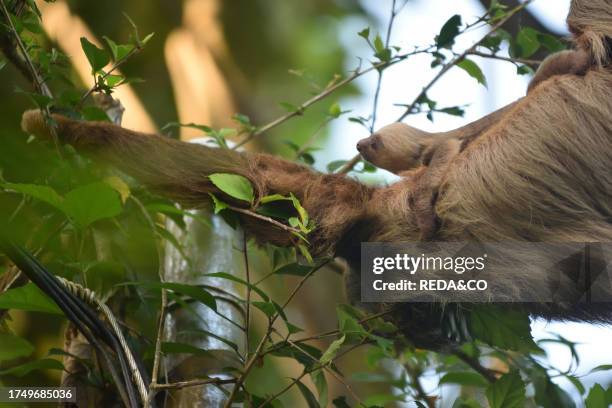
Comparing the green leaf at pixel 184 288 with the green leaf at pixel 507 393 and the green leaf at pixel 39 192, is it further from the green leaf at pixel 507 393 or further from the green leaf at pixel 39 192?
the green leaf at pixel 507 393

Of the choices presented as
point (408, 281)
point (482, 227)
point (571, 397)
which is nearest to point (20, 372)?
point (408, 281)

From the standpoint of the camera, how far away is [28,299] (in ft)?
7.82

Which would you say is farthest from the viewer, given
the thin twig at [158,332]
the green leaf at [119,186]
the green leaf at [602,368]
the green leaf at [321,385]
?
the green leaf at [602,368]

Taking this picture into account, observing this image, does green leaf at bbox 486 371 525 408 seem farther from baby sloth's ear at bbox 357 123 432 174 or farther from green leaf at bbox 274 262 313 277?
baby sloth's ear at bbox 357 123 432 174

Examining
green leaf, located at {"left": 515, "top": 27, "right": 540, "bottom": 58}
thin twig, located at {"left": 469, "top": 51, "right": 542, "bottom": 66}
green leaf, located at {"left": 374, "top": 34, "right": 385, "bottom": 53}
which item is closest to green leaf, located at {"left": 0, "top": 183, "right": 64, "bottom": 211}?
green leaf, located at {"left": 374, "top": 34, "right": 385, "bottom": 53}

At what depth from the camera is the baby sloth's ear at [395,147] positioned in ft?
10.6

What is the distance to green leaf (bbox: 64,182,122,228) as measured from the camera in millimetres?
2219

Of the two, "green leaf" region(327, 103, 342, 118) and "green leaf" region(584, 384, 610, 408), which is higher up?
"green leaf" region(327, 103, 342, 118)

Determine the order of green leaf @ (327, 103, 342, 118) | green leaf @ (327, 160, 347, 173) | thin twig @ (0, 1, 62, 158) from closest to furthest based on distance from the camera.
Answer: thin twig @ (0, 1, 62, 158)
green leaf @ (327, 103, 342, 118)
green leaf @ (327, 160, 347, 173)

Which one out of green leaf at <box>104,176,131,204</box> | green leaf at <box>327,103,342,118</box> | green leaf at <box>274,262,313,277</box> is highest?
green leaf at <box>327,103,342,118</box>

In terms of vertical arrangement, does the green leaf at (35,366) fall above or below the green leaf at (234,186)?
below

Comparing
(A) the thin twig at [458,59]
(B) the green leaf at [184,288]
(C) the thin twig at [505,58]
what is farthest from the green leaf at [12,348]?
(C) the thin twig at [505,58]

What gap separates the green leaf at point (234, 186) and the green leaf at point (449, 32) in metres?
1.18

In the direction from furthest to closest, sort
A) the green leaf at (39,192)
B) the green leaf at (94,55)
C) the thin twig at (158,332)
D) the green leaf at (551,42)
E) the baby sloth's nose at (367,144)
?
the baby sloth's nose at (367,144) < the green leaf at (551,42) < the green leaf at (94,55) < the thin twig at (158,332) < the green leaf at (39,192)
